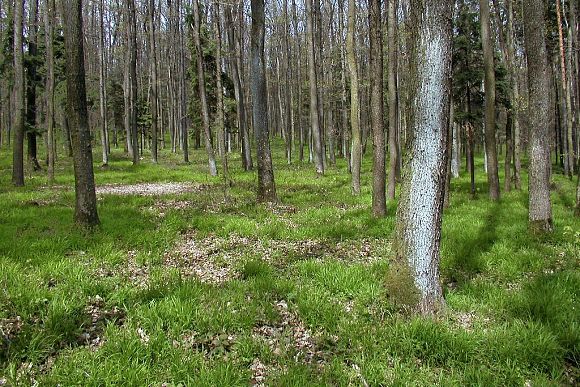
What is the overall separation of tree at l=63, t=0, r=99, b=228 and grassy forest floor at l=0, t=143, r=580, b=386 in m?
0.53

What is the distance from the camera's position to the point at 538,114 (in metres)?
8.31

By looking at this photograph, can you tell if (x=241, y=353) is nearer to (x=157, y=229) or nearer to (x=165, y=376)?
(x=165, y=376)

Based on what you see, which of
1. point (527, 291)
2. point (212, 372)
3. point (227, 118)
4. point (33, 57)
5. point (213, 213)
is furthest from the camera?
point (227, 118)

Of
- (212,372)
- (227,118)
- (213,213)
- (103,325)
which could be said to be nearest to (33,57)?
(227,118)

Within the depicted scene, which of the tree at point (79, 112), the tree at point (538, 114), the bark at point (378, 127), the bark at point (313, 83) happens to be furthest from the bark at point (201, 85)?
the tree at point (538, 114)

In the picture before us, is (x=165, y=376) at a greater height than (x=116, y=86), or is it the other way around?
(x=116, y=86)

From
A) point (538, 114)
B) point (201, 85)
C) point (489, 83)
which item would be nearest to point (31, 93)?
point (201, 85)

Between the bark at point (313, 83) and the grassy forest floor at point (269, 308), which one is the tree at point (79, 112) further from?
the bark at point (313, 83)

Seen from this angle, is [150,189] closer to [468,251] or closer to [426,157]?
[468,251]

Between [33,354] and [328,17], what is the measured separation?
35.4 m

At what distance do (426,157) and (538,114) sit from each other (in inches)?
210

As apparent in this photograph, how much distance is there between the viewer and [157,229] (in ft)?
28.7

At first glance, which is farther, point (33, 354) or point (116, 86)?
point (116, 86)

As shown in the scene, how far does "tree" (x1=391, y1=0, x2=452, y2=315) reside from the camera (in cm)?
447
